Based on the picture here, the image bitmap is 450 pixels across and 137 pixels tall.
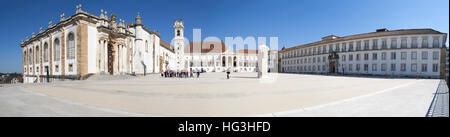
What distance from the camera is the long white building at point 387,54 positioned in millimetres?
24094

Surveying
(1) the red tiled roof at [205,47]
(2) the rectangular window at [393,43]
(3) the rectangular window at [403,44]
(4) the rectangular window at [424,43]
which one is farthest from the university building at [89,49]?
(4) the rectangular window at [424,43]

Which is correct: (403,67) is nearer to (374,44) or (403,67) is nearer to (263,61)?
(374,44)

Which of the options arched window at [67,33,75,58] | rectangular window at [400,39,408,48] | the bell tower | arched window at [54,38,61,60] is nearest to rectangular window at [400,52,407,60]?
rectangular window at [400,39,408,48]

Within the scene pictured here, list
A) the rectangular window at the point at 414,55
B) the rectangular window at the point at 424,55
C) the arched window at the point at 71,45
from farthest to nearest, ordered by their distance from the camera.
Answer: the rectangular window at the point at 414,55 → the rectangular window at the point at 424,55 → the arched window at the point at 71,45

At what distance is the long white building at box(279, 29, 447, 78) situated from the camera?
79.0 ft

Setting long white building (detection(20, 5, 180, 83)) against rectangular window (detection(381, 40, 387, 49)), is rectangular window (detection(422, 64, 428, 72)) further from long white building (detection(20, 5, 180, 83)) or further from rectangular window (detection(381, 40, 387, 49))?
long white building (detection(20, 5, 180, 83))

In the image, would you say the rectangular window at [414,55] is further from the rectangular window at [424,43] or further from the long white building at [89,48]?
the long white building at [89,48]

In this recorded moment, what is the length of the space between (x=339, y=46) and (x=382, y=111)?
38618mm

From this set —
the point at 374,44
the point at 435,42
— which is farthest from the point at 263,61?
the point at 435,42

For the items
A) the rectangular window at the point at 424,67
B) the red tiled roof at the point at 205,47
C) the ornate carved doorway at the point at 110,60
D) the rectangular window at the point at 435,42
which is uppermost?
the red tiled roof at the point at 205,47

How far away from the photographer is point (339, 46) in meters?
34.4
